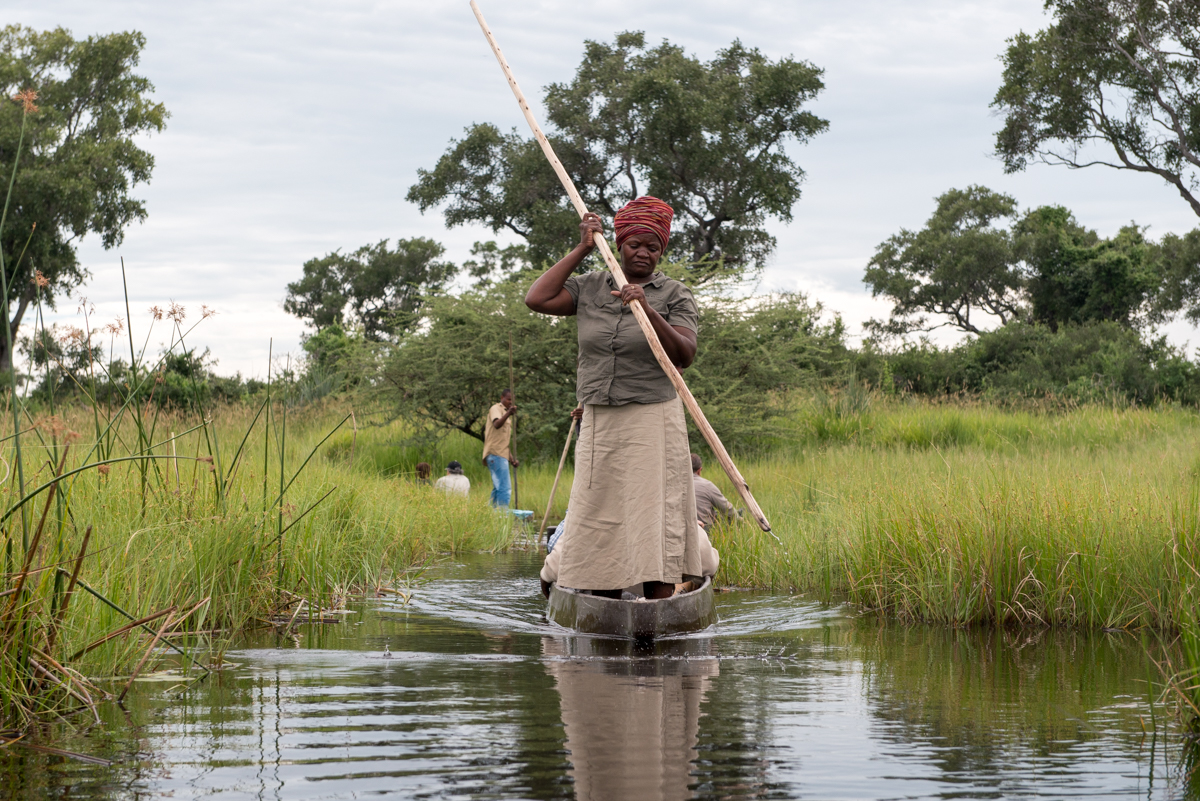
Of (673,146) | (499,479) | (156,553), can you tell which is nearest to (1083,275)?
(673,146)

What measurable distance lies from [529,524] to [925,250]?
3125 cm

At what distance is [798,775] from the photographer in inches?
139

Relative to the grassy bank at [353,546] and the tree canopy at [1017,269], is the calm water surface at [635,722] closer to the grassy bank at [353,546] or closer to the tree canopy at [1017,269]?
the grassy bank at [353,546]

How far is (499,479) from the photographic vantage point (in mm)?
16312

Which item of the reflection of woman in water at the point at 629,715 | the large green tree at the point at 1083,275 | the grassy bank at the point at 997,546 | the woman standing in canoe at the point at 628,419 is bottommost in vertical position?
the reflection of woman in water at the point at 629,715

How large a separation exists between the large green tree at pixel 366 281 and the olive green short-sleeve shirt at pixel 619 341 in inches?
1610

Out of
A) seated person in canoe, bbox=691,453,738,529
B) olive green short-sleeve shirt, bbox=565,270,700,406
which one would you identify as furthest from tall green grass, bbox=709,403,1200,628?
olive green short-sleeve shirt, bbox=565,270,700,406

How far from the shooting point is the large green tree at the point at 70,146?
93.2ft

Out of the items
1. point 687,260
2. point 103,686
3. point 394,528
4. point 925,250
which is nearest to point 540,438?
point 687,260

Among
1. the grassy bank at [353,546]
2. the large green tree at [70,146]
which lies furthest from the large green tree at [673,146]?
the grassy bank at [353,546]

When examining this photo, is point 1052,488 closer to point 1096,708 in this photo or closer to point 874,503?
point 874,503

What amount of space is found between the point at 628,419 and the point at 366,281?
139 ft

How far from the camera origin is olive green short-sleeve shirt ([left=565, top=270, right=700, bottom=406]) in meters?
6.03

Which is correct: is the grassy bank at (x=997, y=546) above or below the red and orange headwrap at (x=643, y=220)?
below
